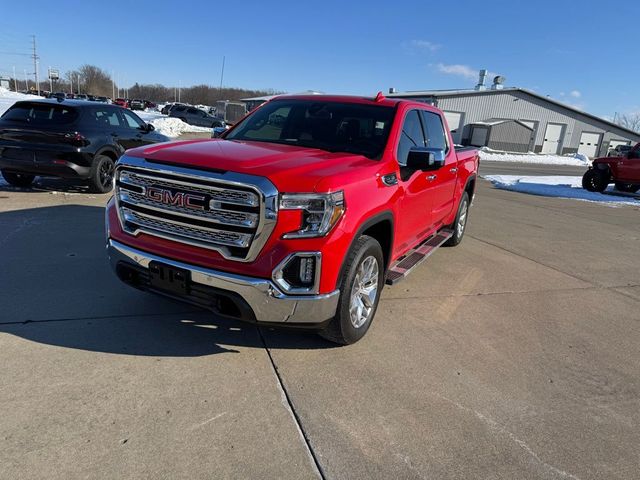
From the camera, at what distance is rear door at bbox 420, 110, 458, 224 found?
5.03m

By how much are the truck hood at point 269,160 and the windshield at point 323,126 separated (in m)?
0.29

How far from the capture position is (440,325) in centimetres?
417

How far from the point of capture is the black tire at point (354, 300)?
10.5ft

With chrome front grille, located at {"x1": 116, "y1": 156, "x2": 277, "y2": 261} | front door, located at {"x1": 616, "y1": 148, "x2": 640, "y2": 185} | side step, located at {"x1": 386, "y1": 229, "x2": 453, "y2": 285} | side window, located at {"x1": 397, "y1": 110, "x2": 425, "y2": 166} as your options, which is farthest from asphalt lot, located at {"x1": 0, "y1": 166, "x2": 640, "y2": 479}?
front door, located at {"x1": 616, "y1": 148, "x2": 640, "y2": 185}

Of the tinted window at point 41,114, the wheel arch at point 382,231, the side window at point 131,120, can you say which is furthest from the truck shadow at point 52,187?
the wheel arch at point 382,231

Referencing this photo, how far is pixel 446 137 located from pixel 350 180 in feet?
10.6

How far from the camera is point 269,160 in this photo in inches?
128

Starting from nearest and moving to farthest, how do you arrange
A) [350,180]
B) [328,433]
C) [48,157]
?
1. [328,433]
2. [350,180]
3. [48,157]

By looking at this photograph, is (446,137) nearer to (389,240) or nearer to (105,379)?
(389,240)

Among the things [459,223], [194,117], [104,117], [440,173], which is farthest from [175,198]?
[194,117]

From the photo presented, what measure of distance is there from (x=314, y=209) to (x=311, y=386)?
3.78 ft

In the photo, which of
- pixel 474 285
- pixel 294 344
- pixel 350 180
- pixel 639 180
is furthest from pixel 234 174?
pixel 639 180

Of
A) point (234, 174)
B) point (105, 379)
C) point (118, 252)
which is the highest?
point (234, 174)

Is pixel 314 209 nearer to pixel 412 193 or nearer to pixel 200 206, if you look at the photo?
pixel 200 206
